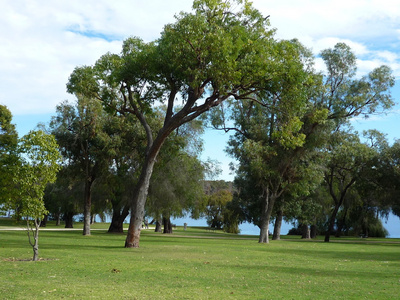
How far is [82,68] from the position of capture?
80.5 ft

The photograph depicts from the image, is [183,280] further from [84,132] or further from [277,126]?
[84,132]

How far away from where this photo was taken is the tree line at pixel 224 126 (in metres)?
21.5

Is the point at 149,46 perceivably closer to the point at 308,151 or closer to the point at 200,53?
the point at 200,53

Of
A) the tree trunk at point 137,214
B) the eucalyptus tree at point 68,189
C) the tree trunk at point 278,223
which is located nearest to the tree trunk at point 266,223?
the tree trunk at point 278,223

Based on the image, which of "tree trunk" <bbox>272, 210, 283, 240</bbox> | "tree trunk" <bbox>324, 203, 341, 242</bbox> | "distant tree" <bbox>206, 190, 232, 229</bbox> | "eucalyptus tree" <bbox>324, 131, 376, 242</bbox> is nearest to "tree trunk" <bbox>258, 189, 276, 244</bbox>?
"eucalyptus tree" <bbox>324, 131, 376, 242</bbox>

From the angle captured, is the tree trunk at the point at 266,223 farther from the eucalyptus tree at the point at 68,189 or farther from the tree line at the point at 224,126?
the eucalyptus tree at the point at 68,189

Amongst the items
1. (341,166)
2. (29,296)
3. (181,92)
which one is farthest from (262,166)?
(29,296)

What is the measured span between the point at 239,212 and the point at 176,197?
12.5 metres

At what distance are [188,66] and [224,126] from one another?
44.2ft

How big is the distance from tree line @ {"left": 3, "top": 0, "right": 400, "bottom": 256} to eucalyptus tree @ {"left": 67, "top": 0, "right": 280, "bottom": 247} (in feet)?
0.20

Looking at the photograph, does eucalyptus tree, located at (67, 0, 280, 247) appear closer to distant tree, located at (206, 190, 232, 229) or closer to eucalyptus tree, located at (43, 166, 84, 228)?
eucalyptus tree, located at (43, 166, 84, 228)

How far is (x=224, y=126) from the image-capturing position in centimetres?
3434

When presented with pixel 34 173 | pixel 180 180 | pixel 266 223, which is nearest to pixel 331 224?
pixel 266 223

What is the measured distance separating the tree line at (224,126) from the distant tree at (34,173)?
221 cm
